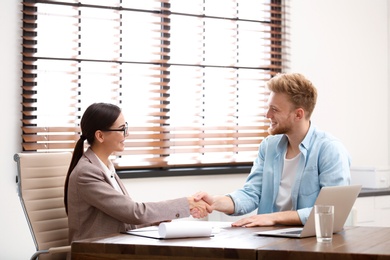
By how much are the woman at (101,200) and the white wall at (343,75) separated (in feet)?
4.91

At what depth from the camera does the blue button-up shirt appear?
3.06 m

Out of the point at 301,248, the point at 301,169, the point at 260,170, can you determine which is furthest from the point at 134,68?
the point at 301,248

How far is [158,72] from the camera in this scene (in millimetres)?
4879

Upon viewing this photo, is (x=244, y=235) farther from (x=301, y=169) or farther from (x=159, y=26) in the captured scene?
(x=159, y=26)

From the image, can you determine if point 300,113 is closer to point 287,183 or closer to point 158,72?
point 287,183

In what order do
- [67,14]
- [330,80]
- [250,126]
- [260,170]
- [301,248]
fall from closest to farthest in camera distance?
[301,248] < [260,170] < [67,14] < [250,126] < [330,80]

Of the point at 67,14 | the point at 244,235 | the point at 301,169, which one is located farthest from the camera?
the point at 67,14

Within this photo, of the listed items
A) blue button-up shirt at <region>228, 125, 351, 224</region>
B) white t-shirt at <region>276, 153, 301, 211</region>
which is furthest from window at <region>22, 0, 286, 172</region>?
white t-shirt at <region>276, 153, 301, 211</region>

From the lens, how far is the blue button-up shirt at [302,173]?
10.0ft

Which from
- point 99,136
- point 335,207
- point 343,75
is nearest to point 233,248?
point 335,207

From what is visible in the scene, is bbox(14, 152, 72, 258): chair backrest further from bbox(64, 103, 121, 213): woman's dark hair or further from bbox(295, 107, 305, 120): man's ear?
→ bbox(295, 107, 305, 120): man's ear

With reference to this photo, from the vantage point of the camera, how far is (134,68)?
15.6ft

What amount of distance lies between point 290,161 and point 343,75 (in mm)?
2610

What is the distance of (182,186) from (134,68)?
86 centimetres
